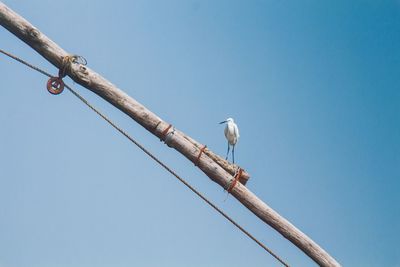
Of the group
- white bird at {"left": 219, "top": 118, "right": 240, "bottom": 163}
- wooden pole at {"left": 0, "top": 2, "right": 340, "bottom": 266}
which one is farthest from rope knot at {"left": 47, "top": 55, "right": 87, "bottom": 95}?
white bird at {"left": 219, "top": 118, "right": 240, "bottom": 163}

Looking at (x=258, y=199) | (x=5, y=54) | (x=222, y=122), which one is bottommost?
(x=5, y=54)

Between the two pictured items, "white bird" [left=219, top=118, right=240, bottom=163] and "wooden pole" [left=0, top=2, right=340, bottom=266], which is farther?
"white bird" [left=219, top=118, right=240, bottom=163]

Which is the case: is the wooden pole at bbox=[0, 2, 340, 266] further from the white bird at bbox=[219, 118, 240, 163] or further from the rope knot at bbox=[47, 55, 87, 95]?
the white bird at bbox=[219, 118, 240, 163]

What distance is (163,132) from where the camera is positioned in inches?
190

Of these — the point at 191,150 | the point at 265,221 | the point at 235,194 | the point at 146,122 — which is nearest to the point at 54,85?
the point at 146,122

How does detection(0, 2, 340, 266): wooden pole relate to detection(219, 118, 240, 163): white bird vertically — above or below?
below

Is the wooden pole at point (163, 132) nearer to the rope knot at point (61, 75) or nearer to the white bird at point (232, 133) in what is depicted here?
the rope knot at point (61, 75)

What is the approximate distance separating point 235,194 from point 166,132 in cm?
96

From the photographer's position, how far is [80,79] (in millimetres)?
4801

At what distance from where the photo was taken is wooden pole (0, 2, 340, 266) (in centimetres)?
466

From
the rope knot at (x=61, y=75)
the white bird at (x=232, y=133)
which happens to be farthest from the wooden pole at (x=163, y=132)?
the white bird at (x=232, y=133)

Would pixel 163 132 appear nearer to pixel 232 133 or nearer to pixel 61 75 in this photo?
pixel 61 75

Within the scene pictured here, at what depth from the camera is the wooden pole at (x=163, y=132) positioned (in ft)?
15.3

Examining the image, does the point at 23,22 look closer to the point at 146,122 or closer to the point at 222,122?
the point at 146,122
